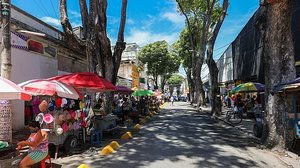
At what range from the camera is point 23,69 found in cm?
1327

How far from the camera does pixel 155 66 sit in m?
56.3

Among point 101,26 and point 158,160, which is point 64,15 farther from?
point 158,160

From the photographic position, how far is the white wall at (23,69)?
1266cm

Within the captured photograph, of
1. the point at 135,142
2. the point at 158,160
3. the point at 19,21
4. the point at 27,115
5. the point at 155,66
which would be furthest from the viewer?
the point at 155,66

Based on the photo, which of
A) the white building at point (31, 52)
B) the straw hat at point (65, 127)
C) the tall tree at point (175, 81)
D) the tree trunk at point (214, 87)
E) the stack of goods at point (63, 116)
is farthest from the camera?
the tall tree at point (175, 81)

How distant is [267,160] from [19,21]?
35.9 ft

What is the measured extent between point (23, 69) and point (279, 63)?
10370 millimetres

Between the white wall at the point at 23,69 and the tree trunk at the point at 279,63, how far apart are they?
9.95 metres

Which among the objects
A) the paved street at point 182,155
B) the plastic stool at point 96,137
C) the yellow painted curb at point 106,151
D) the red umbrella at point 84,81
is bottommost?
the paved street at point 182,155

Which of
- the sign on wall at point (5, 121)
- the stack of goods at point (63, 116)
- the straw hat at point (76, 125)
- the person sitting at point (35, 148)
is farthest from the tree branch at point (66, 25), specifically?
the person sitting at point (35, 148)

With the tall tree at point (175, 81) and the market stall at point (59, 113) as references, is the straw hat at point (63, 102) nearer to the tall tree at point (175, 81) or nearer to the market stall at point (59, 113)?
the market stall at point (59, 113)

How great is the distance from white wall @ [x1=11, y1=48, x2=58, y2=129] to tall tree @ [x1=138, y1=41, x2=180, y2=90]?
4038 centimetres

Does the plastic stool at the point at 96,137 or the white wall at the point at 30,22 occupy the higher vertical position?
the white wall at the point at 30,22

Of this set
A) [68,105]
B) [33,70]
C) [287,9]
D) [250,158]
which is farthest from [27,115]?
[287,9]
